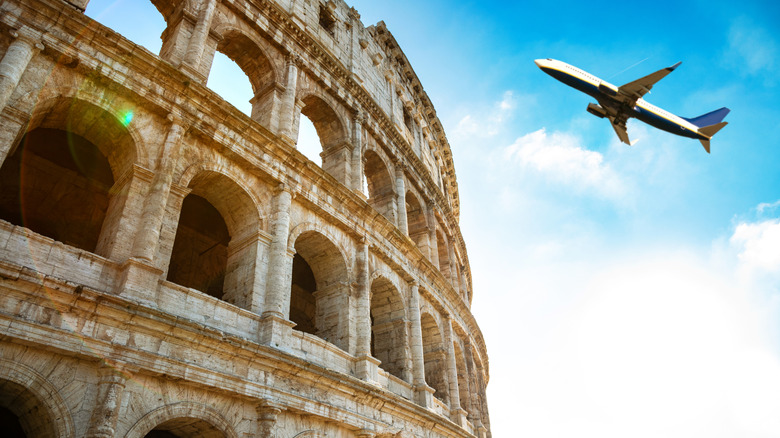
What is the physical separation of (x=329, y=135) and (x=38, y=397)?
9499mm

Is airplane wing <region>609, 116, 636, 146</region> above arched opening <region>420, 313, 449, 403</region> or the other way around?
above

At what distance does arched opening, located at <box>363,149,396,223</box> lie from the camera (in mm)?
15250

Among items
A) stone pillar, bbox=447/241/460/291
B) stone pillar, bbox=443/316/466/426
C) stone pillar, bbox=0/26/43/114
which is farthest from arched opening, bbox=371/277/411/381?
stone pillar, bbox=0/26/43/114

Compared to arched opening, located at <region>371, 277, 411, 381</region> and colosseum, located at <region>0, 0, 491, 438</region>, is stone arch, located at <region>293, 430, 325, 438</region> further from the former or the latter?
arched opening, located at <region>371, 277, 411, 381</region>

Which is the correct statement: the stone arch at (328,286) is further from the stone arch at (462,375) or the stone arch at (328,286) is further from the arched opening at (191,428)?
the stone arch at (462,375)

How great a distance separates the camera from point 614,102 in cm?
1369

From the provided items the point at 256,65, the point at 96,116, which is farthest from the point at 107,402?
the point at 256,65

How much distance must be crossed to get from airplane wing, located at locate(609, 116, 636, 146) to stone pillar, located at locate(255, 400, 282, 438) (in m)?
11.3

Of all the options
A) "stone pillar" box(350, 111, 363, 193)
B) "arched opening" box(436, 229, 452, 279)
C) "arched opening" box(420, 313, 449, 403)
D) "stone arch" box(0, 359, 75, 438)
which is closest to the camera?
"stone arch" box(0, 359, 75, 438)

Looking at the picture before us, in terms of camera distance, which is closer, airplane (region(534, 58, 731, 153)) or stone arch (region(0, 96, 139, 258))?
stone arch (region(0, 96, 139, 258))

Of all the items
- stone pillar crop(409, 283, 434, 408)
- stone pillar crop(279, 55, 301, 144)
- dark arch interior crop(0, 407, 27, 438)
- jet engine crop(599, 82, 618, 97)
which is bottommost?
dark arch interior crop(0, 407, 27, 438)

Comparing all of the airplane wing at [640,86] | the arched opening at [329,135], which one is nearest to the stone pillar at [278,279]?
the arched opening at [329,135]

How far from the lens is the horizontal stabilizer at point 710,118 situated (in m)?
15.2

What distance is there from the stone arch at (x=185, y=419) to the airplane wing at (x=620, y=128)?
11989 mm
